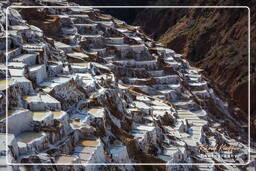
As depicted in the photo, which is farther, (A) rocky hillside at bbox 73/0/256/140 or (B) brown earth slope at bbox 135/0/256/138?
(A) rocky hillside at bbox 73/0/256/140

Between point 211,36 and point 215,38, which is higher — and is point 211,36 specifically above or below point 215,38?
above

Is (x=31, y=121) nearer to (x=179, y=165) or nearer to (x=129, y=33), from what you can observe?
(x=179, y=165)

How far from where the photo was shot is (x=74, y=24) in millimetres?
37656

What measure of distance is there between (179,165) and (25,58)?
7.19m

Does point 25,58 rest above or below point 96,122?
above

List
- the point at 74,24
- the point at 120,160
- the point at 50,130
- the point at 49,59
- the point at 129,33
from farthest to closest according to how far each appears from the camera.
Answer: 1. the point at 129,33
2. the point at 74,24
3. the point at 49,59
4. the point at 120,160
5. the point at 50,130

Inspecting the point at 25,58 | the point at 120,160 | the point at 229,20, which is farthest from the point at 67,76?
the point at 229,20

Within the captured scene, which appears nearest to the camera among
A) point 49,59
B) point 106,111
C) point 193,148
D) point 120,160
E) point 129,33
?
point 120,160

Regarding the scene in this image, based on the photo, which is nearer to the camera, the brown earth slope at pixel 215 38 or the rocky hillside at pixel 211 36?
the brown earth slope at pixel 215 38

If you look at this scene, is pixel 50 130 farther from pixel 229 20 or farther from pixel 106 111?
pixel 229 20

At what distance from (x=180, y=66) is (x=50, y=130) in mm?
27329

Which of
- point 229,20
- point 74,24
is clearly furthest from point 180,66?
point 229,20

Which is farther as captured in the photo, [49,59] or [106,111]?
[49,59]

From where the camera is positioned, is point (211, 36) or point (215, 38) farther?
point (211, 36)
